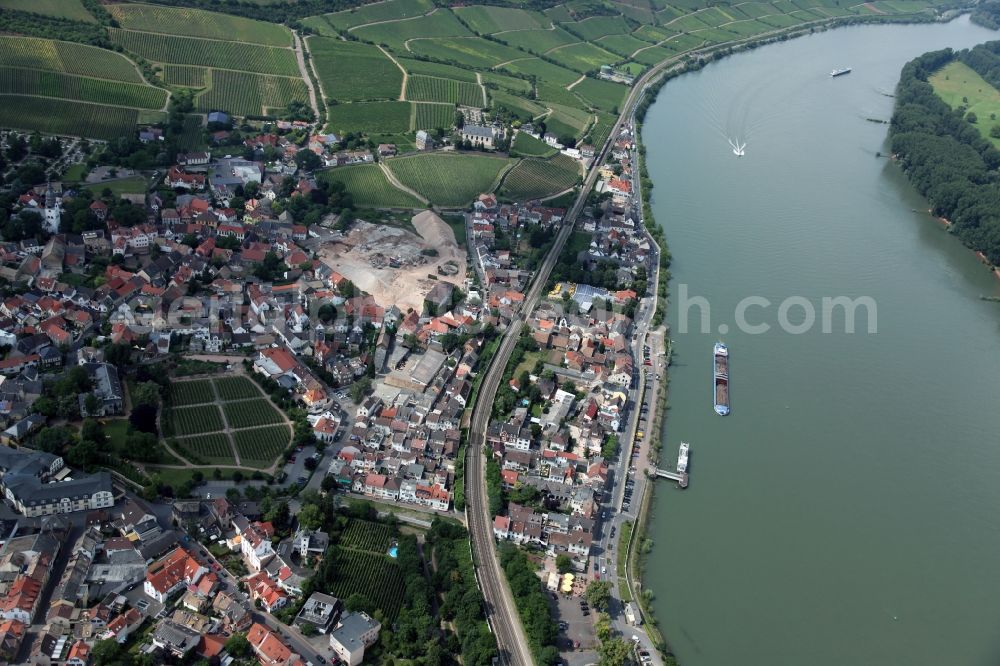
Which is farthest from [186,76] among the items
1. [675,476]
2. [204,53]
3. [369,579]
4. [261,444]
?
[675,476]

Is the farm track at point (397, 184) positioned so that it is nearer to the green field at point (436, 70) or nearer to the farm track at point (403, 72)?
the farm track at point (403, 72)

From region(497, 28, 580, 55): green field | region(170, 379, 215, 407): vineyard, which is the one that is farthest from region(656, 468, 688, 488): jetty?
region(497, 28, 580, 55): green field

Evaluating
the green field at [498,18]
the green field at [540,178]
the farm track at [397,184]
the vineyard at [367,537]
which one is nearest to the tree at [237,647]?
the vineyard at [367,537]

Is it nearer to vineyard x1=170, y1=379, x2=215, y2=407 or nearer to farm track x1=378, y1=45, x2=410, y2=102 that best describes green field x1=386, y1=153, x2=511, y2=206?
farm track x1=378, y1=45, x2=410, y2=102

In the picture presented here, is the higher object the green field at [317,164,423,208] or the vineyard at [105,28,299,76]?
the vineyard at [105,28,299,76]

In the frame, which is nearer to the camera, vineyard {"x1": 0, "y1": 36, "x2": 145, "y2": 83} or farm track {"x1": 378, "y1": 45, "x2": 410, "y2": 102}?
vineyard {"x1": 0, "y1": 36, "x2": 145, "y2": 83}

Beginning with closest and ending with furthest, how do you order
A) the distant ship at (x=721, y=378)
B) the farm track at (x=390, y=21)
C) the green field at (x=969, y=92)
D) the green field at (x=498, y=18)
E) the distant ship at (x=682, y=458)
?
the distant ship at (x=682, y=458) → the distant ship at (x=721, y=378) → the farm track at (x=390, y=21) → the green field at (x=969, y=92) → the green field at (x=498, y=18)
